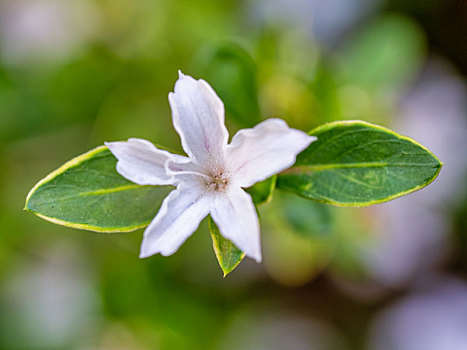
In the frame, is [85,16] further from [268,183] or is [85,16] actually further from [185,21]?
[268,183]

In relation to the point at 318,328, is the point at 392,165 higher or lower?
higher

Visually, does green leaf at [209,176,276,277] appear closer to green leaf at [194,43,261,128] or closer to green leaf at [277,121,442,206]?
green leaf at [277,121,442,206]

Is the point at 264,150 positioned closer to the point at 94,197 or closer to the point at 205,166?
the point at 205,166

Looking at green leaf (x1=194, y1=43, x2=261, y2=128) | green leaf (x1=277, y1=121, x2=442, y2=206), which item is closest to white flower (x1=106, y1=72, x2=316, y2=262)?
green leaf (x1=277, y1=121, x2=442, y2=206)

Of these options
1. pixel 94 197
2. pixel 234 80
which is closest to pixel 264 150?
pixel 94 197

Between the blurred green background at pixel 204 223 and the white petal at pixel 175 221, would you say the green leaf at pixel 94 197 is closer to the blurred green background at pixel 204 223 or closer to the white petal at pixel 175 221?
the white petal at pixel 175 221

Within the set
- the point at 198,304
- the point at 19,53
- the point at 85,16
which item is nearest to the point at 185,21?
the point at 85,16

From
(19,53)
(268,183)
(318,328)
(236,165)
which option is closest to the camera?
(236,165)
